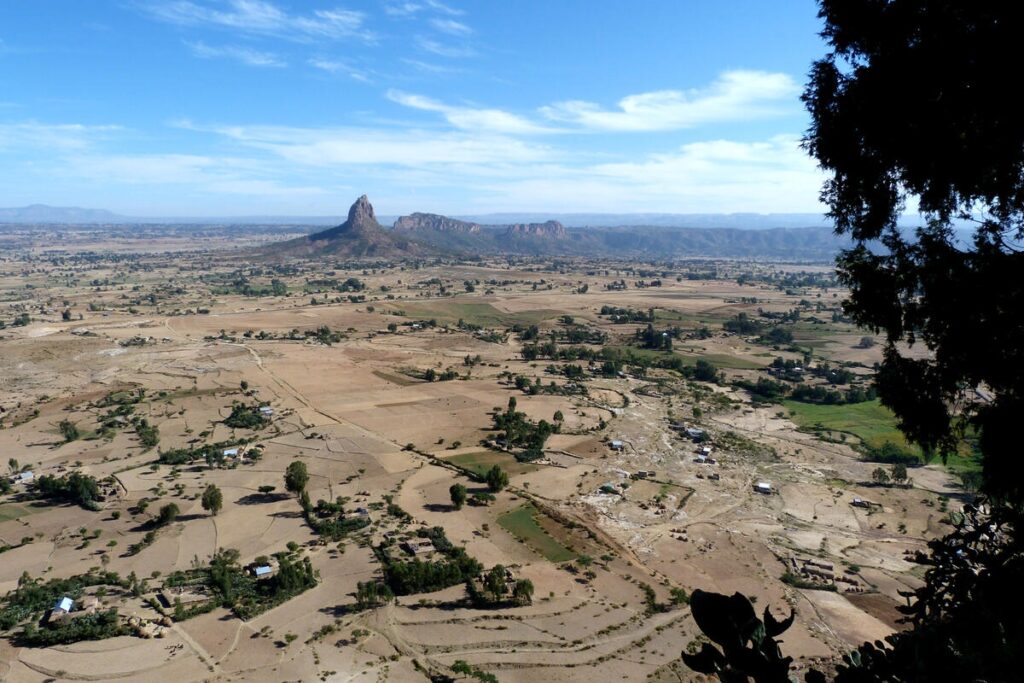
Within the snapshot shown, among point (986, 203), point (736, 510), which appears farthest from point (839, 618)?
point (986, 203)

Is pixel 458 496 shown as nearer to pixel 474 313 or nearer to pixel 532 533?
pixel 532 533

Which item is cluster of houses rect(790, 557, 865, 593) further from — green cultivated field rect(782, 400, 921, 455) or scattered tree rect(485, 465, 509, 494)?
green cultivated field rect(782, 400, 921, 455)

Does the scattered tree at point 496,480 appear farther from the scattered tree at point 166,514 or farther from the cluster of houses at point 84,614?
the cluster of houses at point 84,614

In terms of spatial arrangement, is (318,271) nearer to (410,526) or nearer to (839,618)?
(410,526)

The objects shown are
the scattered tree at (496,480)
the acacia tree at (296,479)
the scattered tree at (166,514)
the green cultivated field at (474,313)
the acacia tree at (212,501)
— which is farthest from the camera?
the green cultivated field at (474,313)

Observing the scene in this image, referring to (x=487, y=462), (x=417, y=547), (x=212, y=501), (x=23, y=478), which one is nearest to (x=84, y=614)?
(x=212, y=501)

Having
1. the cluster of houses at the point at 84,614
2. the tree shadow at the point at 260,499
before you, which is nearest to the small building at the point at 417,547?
the tree shadow at the point at 260,499
